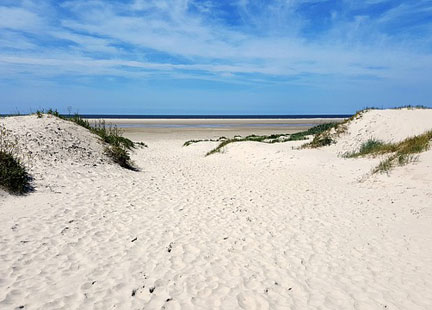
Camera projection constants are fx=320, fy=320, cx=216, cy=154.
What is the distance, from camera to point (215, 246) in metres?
6.38

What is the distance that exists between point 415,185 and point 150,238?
29.2 feet

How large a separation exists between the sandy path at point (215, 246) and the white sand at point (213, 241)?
0.09ft

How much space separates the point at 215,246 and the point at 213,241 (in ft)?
0.85

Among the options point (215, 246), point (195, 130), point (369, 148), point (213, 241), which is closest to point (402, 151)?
point (369, 148)

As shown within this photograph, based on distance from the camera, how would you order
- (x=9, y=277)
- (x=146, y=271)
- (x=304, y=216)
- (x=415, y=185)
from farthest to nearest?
(x=415, y=185), (x=304, y=216), (x=146, y=271), (x=9, y=277)

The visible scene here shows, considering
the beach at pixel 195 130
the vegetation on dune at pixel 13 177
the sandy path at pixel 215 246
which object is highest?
the vegetation on dune at pixel 13 177

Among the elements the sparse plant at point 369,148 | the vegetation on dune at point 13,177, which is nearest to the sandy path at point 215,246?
the vegetation on dune at point 13,177

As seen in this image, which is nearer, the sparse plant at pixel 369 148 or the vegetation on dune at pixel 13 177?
the vegetation on dune at pixel 13 177

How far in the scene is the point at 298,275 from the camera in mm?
5316

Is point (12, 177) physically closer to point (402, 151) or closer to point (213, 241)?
point (213, 241)

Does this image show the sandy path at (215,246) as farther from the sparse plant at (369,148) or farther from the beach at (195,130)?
the beach at (195,130)

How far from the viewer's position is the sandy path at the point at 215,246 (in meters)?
4.59

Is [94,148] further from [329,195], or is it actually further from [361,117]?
[361,117]

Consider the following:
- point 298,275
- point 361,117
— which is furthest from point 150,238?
point 361,117
